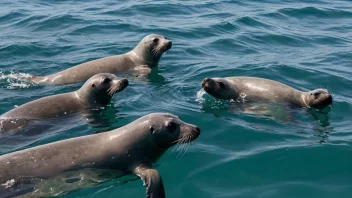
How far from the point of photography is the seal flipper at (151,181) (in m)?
6.84

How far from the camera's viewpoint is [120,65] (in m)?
13.5

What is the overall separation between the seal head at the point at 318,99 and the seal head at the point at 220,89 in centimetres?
141

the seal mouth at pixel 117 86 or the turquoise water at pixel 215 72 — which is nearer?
the turquoise water at pixel 215 72

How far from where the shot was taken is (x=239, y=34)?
57.8ft

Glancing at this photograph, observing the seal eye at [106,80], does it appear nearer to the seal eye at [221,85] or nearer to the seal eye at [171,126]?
the seal eye at [221,85]

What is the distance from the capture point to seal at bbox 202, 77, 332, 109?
10938 mm

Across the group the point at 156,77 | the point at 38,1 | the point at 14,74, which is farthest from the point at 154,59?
the point at 38,1

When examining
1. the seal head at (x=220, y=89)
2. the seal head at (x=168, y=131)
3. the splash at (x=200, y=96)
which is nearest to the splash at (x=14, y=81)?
the splash at (x=200, y=96)

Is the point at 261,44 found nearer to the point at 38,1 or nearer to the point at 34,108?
the point at 34,108

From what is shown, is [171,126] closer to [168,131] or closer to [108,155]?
[168,131]

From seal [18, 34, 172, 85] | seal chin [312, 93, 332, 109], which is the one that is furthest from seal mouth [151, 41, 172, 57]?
seal chin [312, 93, 332, 109]

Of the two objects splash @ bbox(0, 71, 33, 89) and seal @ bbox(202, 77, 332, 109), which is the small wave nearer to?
seal @ bbox(202, 77, 332, 109)

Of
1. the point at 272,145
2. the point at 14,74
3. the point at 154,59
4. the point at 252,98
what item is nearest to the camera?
the point at 272,145

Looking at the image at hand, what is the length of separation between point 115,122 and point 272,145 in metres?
2.91
